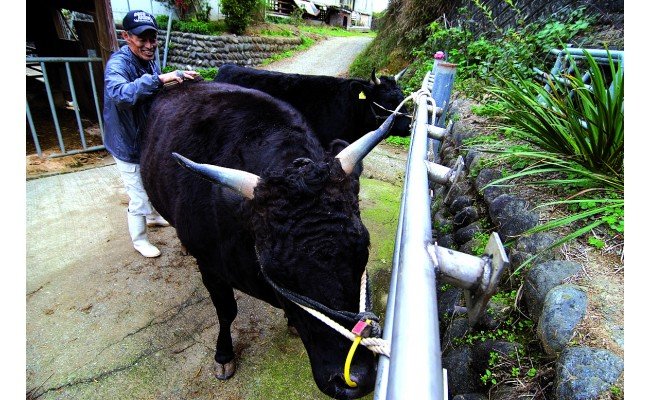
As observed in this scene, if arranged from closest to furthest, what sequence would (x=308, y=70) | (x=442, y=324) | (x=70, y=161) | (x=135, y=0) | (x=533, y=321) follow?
(x=533, y=321)
(x=442, y=324)
(x=70, y=161)
(x=135, y=0)
(x=308, y=70)

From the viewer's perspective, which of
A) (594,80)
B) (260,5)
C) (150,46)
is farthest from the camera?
(260,5)

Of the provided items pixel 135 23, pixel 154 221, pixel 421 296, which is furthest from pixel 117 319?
pixel 421 296

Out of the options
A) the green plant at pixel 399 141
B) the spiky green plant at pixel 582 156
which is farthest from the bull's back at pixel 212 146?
the green plant at pixel 399 141

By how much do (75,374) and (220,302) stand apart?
1.33 meters

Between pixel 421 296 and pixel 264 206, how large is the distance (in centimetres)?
126

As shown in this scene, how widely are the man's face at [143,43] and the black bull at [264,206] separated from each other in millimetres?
694

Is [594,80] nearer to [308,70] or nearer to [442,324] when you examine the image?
[442,324]

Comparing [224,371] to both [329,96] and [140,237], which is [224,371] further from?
[329,96]

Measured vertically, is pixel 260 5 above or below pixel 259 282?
above

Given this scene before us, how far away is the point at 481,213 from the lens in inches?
101

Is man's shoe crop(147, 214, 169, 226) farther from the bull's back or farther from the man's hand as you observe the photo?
the man's hand

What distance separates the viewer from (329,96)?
688 centimetres

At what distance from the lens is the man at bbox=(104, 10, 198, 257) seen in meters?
3.57

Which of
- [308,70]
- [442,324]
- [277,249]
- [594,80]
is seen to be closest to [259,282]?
[277,249]
